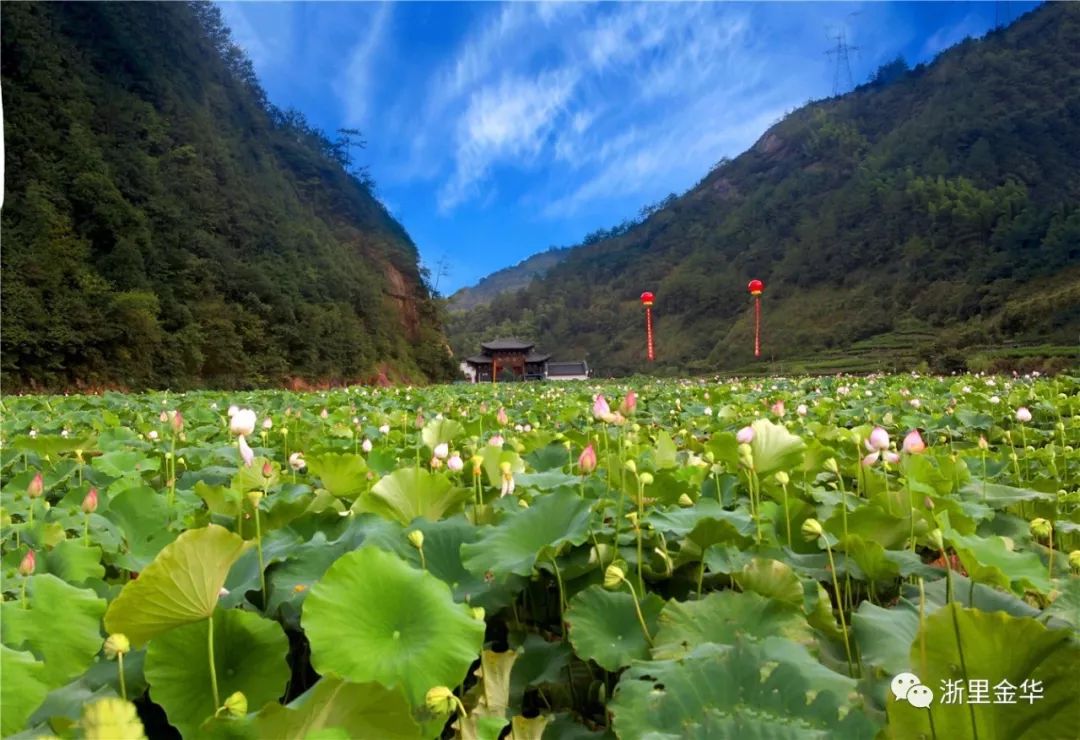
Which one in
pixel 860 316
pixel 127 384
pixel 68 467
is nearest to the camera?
pixel 68 467

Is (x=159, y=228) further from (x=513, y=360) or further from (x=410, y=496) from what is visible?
(x=513, y=360)

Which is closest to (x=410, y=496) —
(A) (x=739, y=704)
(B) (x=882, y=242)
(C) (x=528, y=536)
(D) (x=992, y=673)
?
(C) (x=528, y=536)

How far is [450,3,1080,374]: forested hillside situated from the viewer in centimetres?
3038

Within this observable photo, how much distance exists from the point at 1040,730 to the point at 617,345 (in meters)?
57.3

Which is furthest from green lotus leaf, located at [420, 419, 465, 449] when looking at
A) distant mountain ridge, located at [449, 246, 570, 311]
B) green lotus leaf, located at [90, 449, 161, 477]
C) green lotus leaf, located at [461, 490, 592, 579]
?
distant mountain ridge, located at [449, 246, 570, 311]

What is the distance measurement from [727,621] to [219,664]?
0.57 metres

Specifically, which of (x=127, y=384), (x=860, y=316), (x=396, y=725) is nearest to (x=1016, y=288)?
(x=860, y=316)

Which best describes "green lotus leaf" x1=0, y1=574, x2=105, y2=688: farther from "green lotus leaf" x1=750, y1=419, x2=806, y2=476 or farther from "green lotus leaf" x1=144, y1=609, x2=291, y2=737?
"green lotus leaf" x1=750, y1=419, x2=806, y2=476

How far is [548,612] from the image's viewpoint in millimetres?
1025

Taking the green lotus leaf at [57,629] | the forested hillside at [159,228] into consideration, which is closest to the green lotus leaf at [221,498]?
the green lotus leaf at [57,629]

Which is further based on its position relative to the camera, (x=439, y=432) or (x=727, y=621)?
(x=439, y=432)

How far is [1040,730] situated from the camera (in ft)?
1.82

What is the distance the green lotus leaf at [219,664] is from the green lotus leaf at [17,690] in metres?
0.09

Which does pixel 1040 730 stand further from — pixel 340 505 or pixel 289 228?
pixel 289 228
